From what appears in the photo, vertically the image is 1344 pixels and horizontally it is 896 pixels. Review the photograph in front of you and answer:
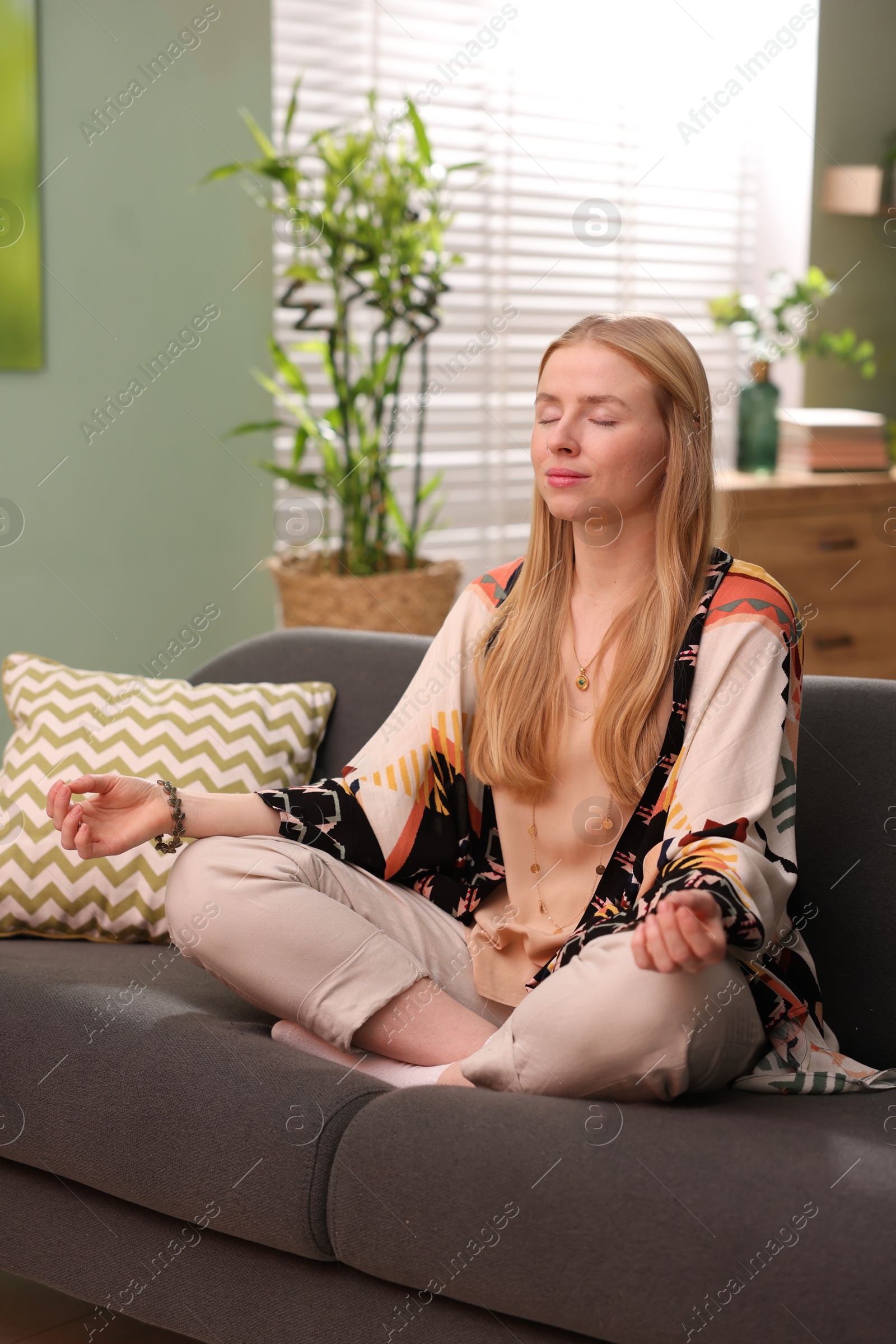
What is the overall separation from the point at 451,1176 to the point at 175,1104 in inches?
11.9

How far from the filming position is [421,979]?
1366 millimetres

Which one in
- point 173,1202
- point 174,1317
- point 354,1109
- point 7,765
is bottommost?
point 174,1317

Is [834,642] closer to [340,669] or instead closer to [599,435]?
[340,669]

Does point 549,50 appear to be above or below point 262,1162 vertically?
above

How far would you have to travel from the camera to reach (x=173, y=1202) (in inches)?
48.9

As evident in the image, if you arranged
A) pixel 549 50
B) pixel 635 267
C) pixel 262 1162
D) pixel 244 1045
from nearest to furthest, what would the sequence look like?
pixel 262 1162 < pixel 244 1045 < pixel 549 50 < pixel 635 267

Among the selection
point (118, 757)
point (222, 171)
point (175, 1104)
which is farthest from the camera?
point (222, 171)

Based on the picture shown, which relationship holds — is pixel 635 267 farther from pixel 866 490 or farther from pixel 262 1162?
pixel 262 1162

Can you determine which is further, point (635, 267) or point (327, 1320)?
point (635, 267)

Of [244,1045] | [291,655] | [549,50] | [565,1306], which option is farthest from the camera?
[549,50]

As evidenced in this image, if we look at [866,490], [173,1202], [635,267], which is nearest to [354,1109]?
[173,1202]

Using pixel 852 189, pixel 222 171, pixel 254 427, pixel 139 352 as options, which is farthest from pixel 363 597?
pixel 852 189

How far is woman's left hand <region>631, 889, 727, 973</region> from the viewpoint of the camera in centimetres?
107

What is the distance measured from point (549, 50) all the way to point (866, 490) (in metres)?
1.59
